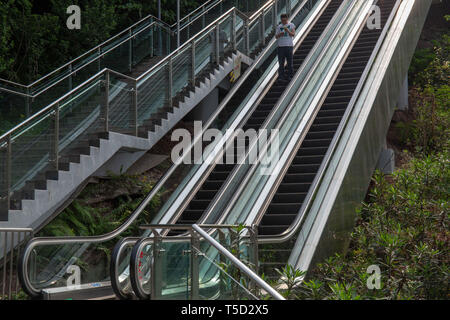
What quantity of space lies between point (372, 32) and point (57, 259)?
39.3 ft

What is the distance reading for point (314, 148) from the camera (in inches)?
418

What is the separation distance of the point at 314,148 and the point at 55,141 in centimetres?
455

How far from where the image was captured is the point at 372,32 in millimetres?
16016

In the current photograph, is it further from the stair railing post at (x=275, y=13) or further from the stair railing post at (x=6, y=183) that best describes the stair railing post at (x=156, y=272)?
the stair railing post at (x=275, y=13)

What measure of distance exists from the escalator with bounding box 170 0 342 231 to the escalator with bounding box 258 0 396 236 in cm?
89

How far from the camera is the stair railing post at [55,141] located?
820 cm

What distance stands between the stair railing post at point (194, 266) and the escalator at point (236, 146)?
3.47 meters

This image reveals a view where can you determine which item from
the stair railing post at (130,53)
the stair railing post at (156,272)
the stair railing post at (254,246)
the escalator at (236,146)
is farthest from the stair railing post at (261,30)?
the stair railing post at (156,272)

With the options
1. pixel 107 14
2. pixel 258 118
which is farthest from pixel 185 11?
pixel 258 118

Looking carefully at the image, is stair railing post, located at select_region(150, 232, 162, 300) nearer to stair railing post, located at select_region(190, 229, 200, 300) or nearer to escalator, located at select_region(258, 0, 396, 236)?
stair railing post, located at select_region(190, 229, 200, 300)

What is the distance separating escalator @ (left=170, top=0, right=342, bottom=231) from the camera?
9.39 m
